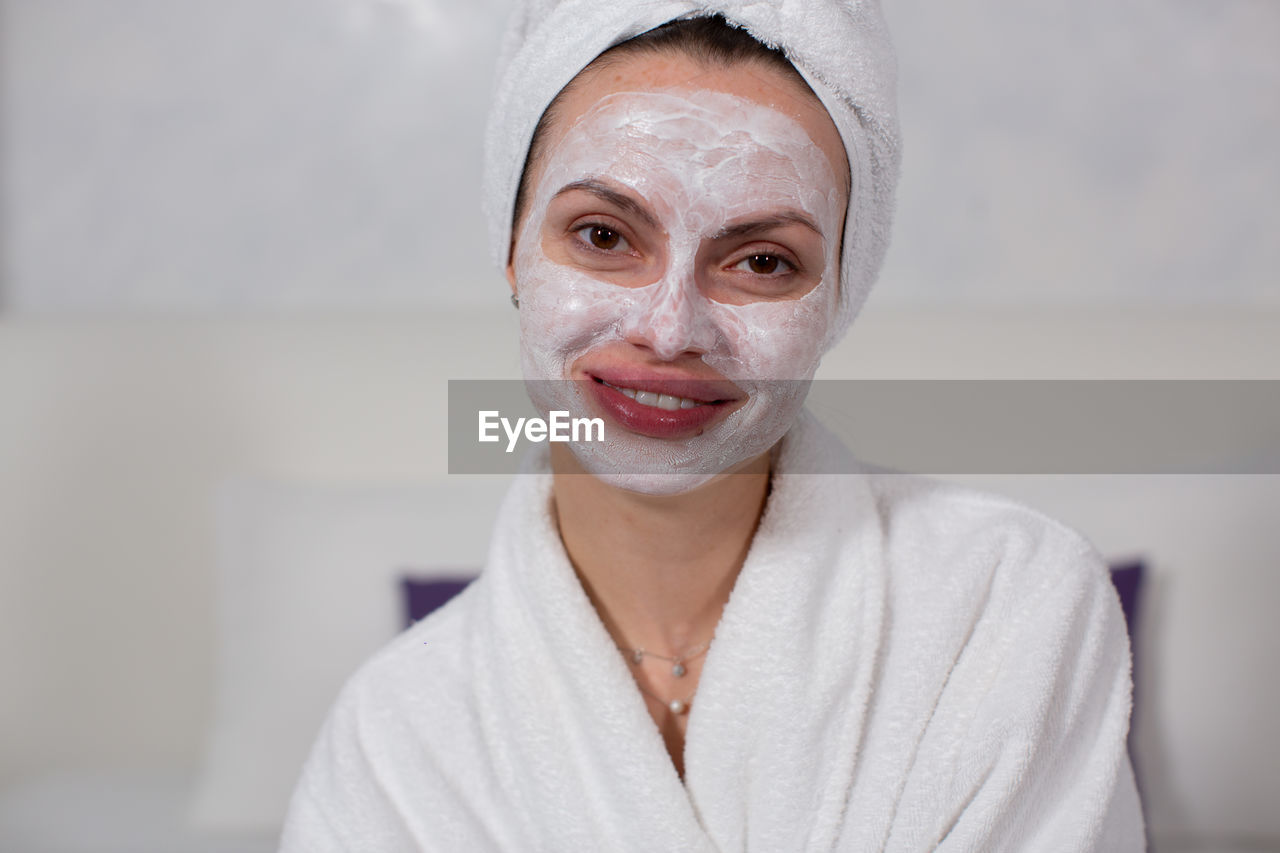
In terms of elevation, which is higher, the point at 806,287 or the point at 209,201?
the point at 209,201

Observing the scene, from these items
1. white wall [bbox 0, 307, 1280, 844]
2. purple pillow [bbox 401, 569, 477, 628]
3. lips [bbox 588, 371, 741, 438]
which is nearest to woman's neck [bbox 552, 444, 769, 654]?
lips [bbox 588, 371, 741, 438]

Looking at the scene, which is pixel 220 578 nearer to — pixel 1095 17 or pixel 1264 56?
pixel 1095 17

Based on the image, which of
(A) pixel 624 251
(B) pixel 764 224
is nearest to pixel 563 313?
(A) pixel 624 251

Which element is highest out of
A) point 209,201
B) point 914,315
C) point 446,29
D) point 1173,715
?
point 446,29

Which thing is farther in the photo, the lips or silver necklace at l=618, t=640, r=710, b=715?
silver necklace at l=618, t=640, r=710, b=715

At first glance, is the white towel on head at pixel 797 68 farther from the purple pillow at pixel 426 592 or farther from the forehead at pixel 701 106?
the purple pillow at pixel 426 592

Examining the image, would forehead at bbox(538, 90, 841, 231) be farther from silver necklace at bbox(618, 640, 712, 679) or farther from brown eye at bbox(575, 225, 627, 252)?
silver necklace at bbox(618, 640, 712, 679)

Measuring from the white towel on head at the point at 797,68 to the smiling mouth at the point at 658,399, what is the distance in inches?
7.4

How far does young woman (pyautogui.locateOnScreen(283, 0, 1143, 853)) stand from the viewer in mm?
834

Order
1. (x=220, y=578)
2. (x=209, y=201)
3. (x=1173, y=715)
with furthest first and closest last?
1. (x=209, y=201)
2. (x=220, y=578)
3. (x=1173, y=715)

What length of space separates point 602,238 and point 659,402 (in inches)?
5.6

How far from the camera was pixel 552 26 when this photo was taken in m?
0.90

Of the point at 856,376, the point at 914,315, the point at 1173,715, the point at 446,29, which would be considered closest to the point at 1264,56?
the point at 914,315

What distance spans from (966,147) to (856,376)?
43 cm
